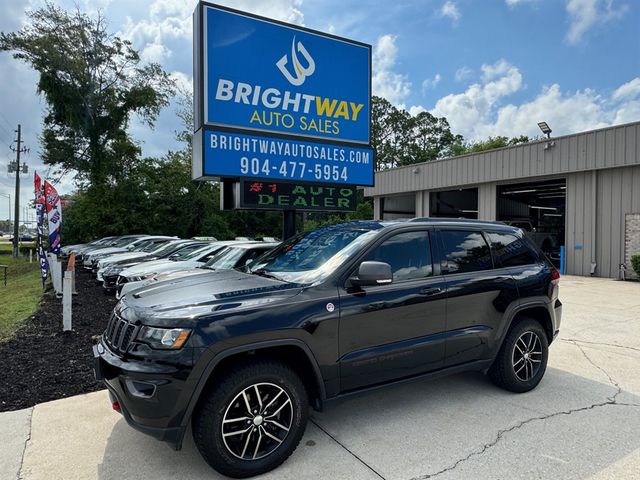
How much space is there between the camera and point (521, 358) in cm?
439

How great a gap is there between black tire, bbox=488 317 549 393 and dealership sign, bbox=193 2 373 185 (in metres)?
4.98

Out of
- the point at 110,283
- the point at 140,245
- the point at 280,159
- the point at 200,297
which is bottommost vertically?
the point at 110,283

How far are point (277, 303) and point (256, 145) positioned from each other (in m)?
5.24

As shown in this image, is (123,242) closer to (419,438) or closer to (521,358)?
(521,358)

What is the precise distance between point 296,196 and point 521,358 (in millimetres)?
4921

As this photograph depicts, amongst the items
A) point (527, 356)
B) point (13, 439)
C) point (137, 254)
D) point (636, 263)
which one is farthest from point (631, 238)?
point (13, 439)

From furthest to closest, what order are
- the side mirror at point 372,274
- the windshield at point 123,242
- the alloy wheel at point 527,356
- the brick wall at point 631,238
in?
1. the windshield at point 123,242
2. the brick wall at point 631,238
3. the alloy wheel at point 527,356
4. the side mirror at point 372,274

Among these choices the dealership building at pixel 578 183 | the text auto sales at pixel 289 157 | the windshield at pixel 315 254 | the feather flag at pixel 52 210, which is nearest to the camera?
the windshield at pixel 315 254

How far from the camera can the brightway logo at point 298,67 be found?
8.06 m

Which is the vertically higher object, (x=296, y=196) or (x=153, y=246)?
(x=296, y=196)

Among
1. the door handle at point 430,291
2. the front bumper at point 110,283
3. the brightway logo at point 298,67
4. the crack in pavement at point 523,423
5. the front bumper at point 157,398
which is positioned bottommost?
the crack in pavement at point 523,423

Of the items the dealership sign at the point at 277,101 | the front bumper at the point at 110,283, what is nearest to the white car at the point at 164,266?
the front bumper at the point at 110,283

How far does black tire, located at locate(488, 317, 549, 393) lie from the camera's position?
4297 mm

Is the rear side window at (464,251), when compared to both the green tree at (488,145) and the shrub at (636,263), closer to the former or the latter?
the shrub at (636,263)
